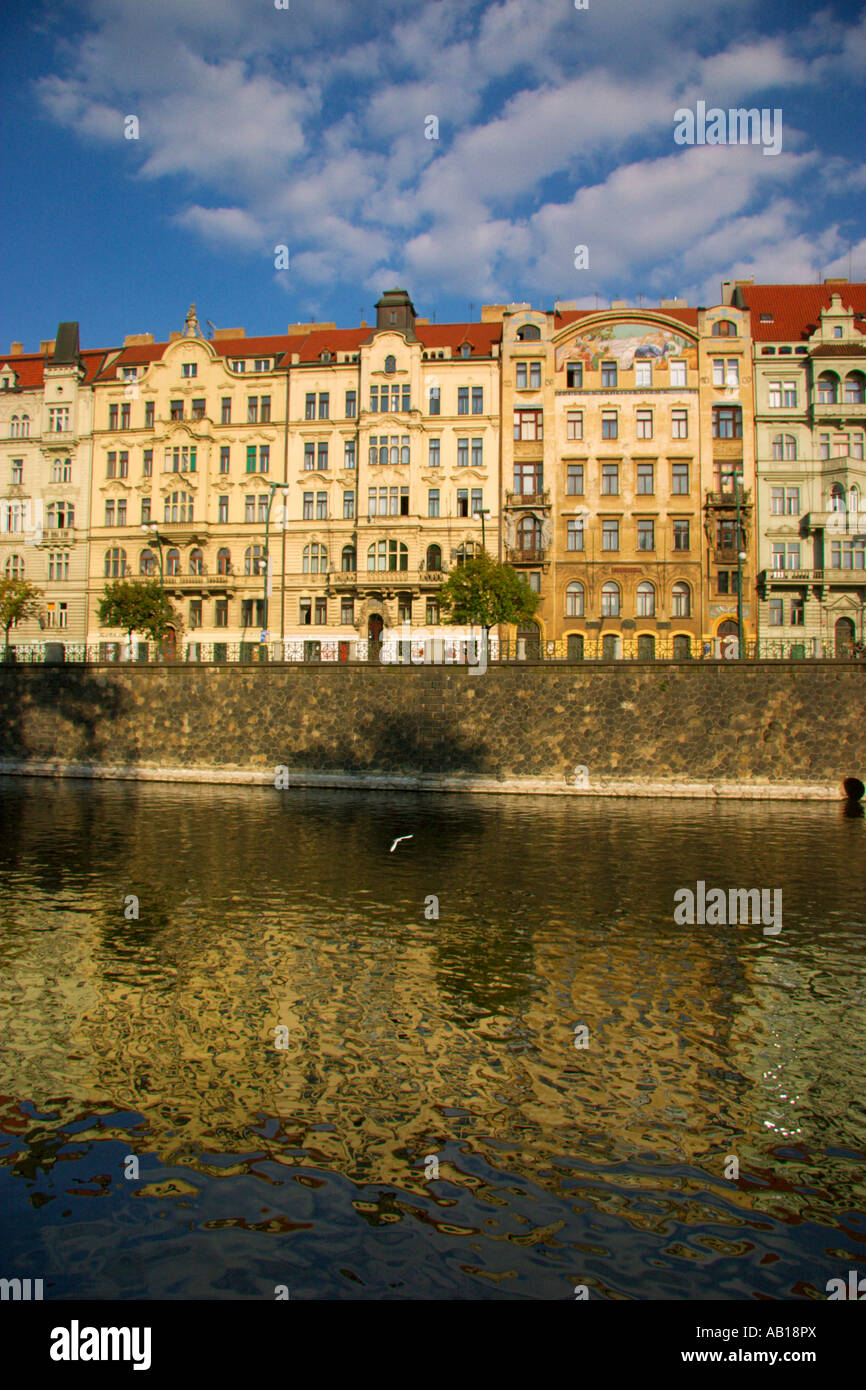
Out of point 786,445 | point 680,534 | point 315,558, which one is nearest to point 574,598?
point 680,534

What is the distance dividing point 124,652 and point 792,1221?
48.4m

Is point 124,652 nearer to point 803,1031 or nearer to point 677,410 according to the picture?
point 677,410

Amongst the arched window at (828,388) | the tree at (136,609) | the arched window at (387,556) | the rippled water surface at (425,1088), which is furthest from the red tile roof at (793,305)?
the rippled water surface at (425,1088)

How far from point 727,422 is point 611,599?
12325mm

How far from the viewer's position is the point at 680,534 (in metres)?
51.2

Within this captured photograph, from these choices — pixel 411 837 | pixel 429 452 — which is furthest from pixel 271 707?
pixel 429 452

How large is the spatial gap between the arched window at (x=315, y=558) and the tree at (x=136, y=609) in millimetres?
9654

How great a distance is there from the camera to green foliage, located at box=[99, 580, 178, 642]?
45.9 m

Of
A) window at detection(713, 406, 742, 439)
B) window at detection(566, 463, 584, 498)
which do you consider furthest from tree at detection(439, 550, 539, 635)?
window at detection(713, 406, 742, 439)

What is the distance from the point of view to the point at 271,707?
37.8 meters

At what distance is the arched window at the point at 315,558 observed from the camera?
5359 centimetres

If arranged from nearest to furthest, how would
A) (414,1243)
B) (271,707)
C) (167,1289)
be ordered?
(167,1289) → (414,1243) → (271,707)

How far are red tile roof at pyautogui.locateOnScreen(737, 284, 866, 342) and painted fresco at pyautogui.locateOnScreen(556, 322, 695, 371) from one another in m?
5.35
